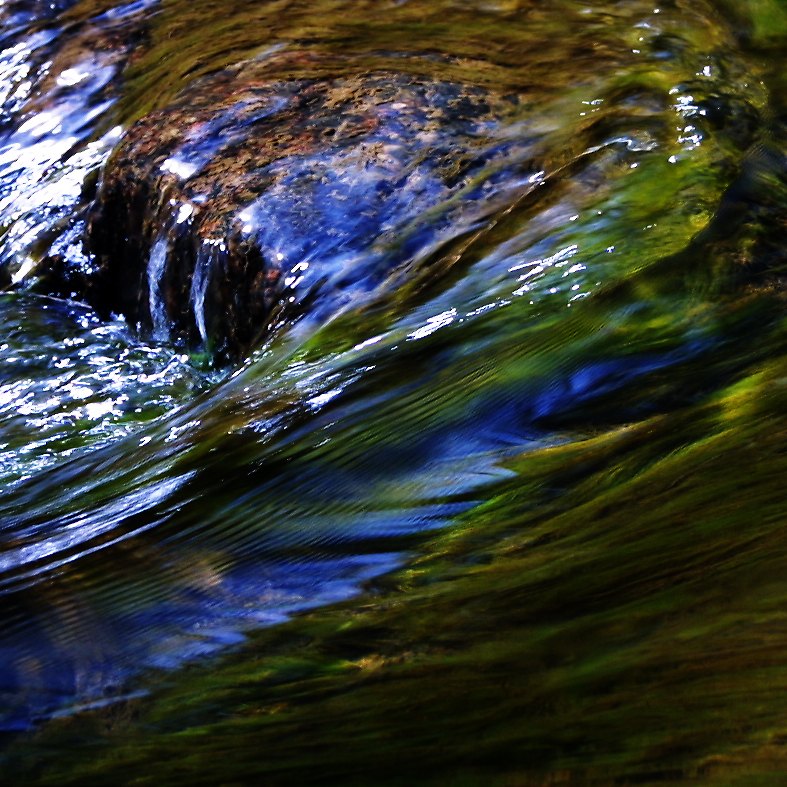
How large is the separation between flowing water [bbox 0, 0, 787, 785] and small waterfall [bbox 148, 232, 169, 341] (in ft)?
0.04

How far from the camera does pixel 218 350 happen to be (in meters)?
3.47

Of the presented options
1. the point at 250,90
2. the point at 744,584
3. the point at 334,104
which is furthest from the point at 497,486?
the point at 250,90

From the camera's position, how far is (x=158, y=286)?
3770 millimetres

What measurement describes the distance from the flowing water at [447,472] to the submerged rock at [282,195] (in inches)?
0.8

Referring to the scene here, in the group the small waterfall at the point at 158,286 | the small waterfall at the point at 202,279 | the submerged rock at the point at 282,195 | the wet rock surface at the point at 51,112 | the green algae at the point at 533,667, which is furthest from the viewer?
the wet rock surface at the point at 51,112

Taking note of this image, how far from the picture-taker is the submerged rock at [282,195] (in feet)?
10.4

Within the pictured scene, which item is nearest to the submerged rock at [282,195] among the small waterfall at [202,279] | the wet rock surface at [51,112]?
the small waterfall at [202,279]

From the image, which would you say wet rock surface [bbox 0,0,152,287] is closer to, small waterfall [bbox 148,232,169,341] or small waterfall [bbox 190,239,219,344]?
small waterfall [bbox 148,232,169,341]

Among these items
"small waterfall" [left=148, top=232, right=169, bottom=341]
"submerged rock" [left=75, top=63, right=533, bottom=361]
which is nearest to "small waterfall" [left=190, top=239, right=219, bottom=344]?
"submerged rock" [left=75, top=63, right=533, bottom=361]

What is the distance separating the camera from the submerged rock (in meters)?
3.16

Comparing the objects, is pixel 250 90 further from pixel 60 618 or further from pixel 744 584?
pixel 744 584

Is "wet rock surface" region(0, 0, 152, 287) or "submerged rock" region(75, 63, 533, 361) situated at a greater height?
"wet rock surface" region(0, 0, 152, 287)

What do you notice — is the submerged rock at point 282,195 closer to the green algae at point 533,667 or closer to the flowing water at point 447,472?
the flowing water at point 447,472

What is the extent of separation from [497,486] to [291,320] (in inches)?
52.8
